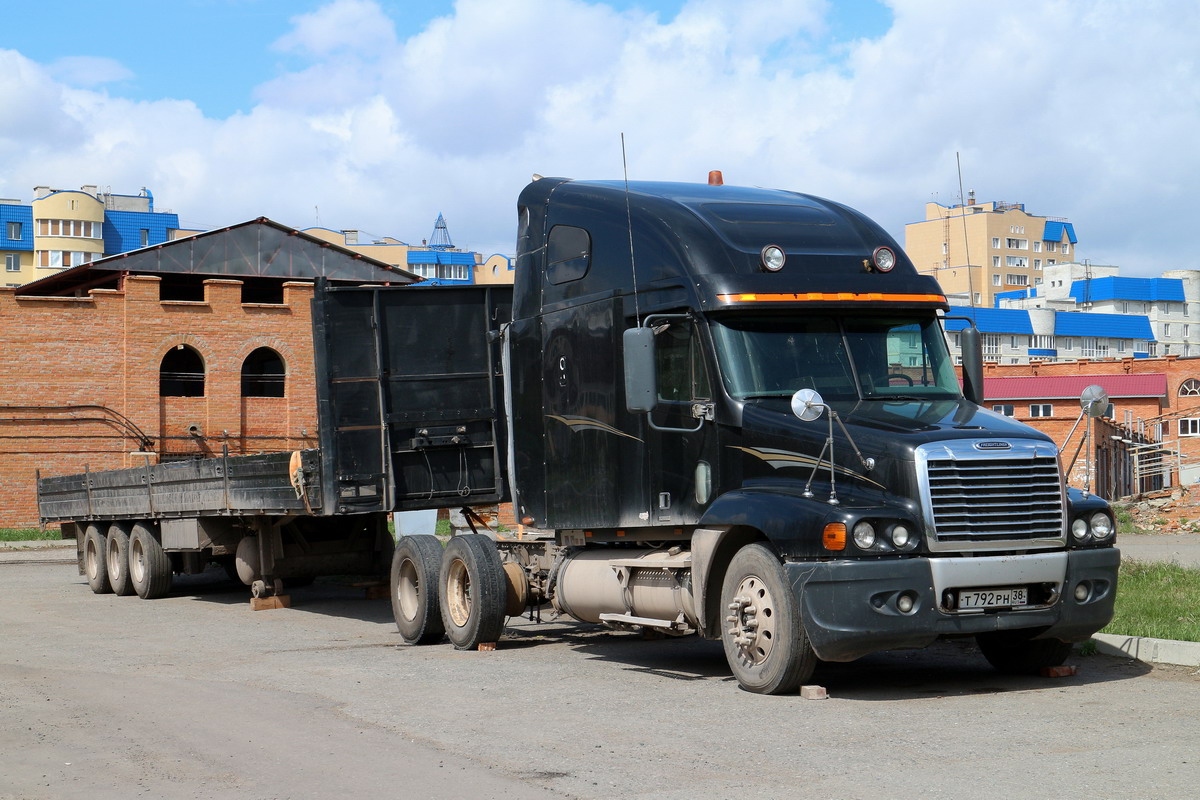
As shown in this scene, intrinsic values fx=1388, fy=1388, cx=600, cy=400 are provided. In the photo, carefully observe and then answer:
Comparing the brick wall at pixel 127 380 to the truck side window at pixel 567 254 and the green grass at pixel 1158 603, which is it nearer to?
the green grass at pixel 1158 603

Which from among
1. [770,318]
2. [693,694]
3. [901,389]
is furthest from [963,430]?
[693,694]

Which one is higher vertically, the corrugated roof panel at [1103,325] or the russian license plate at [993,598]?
the corrugated roof panel at [1103,325]

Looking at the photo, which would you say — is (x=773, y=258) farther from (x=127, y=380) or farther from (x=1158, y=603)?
(x=127, y=380)

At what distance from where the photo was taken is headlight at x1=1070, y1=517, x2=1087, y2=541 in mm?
8906

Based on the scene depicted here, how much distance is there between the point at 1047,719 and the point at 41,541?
99.5ft

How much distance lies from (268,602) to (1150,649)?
33.2 ft

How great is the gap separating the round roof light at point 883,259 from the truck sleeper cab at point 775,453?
0.6 inches

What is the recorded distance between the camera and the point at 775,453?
9031 millimetres

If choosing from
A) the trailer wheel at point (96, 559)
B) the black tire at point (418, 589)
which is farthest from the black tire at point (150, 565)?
the black tire at point (418, 589)

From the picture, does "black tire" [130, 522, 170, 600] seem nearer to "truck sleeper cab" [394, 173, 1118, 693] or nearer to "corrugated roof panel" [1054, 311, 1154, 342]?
"truck sleeper cab" [394, 173, 1118, 693]

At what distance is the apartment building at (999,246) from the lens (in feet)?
430

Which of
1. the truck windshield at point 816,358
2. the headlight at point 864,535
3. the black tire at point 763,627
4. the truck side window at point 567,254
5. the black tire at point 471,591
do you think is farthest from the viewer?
the black tire at point 471,591

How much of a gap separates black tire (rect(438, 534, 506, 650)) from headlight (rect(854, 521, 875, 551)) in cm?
416

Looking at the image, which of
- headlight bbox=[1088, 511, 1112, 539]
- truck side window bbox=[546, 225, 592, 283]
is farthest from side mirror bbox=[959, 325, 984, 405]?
truck side window bbox=[546, 225, 592, 283]
